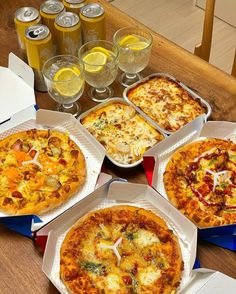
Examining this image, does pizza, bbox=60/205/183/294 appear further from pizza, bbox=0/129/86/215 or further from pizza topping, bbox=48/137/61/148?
pizza topping, bbox=48/137/61/148

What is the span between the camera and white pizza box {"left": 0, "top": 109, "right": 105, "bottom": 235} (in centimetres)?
132

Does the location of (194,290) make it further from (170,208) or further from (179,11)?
(179,11)

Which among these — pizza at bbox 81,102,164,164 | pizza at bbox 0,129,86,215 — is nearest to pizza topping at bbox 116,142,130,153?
pizza at bbox 81,102,164,164

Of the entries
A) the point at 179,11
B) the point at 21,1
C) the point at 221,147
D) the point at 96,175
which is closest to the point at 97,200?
the point at 96,175

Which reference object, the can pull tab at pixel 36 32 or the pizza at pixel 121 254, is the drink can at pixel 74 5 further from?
the pizza at pixel 121 254

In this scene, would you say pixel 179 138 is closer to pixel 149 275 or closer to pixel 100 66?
pixel 100 66

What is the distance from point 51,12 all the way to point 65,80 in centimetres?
28

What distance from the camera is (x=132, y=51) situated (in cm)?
153

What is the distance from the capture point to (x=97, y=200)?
128cm

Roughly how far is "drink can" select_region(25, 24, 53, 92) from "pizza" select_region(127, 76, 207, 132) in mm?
310

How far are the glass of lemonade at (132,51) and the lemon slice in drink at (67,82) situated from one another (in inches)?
6.9

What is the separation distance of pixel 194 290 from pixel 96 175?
456 millimetres

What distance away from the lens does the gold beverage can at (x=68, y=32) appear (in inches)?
59.8

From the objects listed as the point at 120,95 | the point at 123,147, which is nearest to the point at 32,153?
the point at 123,147
